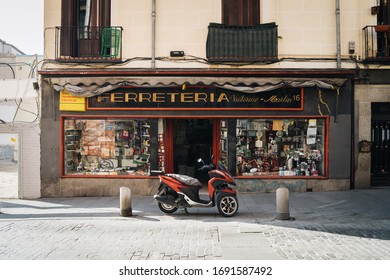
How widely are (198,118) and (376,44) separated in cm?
636

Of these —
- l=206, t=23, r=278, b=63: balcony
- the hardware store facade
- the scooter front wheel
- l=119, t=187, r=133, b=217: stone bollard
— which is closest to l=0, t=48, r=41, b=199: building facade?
the hardware store facade

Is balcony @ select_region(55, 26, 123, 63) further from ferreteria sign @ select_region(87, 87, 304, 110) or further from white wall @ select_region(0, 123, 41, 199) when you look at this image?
white wall @ select_region(0, 123, 41, 199)

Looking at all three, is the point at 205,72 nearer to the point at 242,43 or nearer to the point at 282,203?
the point at 242,43

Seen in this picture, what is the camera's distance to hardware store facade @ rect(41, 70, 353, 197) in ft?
40.2

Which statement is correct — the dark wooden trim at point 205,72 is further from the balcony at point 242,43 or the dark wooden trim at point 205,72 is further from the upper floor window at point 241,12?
the upper floor window at point 241,12

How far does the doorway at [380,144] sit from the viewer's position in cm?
1290

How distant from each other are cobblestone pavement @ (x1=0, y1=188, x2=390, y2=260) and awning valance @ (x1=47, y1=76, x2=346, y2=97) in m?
3.53

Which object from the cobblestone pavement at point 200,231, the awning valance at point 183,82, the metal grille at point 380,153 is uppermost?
the awning valance at point 183,82

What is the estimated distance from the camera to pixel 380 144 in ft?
42.4

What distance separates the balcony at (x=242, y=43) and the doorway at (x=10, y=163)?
694 centimetres


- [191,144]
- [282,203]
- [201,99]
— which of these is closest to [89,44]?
[201,99]

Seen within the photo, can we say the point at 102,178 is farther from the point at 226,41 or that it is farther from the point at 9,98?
the point at 226,41

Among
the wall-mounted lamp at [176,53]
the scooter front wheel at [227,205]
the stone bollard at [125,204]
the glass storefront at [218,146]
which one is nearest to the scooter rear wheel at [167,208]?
the stone bollard at [125,204]

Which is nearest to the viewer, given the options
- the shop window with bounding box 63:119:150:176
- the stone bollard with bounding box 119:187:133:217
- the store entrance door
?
the stone bollard with bounding box 119:187:133:217
